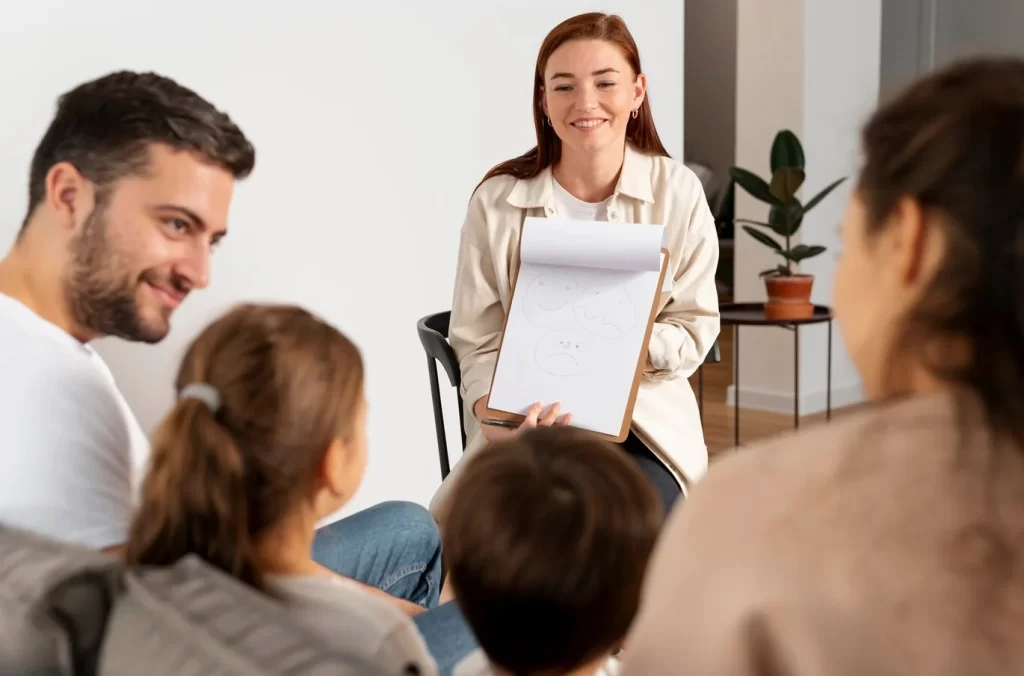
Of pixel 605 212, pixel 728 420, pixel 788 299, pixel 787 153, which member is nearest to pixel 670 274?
pixel 605 212

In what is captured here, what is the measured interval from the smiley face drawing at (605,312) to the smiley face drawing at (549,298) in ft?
0.07

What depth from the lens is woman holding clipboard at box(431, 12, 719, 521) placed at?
1.89 metres

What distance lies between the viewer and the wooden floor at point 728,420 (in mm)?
3998

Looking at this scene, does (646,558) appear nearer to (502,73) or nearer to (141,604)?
(141,604)

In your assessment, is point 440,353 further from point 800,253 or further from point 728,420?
point 728,420

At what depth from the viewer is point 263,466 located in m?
0.98

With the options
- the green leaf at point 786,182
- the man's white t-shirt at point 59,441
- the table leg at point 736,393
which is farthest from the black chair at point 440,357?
the table leg at point 736,393

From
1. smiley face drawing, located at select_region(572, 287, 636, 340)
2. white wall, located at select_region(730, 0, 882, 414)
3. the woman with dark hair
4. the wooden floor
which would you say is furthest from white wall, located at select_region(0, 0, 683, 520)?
the wooden floor

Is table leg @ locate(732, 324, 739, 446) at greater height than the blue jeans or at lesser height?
lesser

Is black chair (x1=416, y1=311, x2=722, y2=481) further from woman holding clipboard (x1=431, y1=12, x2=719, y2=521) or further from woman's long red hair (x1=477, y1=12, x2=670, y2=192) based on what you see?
woman's long red hair (x1=477, y1=12, x2=670, y2=192)

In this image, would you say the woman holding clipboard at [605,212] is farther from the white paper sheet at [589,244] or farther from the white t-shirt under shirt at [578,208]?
the white paper sheet at [589,244]

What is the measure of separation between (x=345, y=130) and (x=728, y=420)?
2577 millimetres

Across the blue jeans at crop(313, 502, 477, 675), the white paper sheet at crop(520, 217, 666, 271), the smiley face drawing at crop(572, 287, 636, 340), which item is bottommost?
the blue jeans at crop(313, 502, 477, 675)

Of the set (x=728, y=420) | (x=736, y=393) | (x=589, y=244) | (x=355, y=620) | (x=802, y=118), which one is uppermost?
(x=802, y=118)
